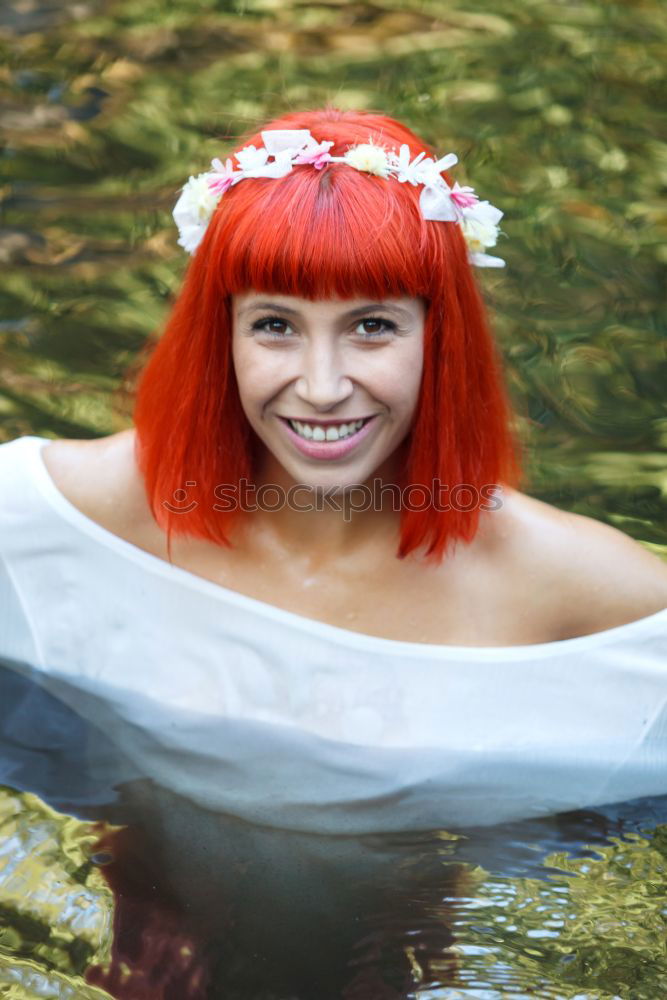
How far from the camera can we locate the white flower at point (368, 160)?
7.67 feet

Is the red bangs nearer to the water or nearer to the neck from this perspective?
the neck

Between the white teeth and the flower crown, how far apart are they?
364mm

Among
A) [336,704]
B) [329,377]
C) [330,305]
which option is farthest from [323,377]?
[336,704]

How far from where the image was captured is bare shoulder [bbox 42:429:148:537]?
113 inches

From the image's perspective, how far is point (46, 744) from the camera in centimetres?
306

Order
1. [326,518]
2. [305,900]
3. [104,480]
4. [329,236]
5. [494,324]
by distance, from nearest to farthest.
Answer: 1. [329,236]
2. [305,900]
3. [326,518]
4. [104,480]
5. [494,324]

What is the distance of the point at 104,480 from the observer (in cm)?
290

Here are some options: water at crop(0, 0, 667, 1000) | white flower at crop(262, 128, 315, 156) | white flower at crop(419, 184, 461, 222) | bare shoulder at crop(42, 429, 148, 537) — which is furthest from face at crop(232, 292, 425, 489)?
water at crop(0, 0, 667, 1000)

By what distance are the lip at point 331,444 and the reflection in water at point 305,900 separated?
81cm

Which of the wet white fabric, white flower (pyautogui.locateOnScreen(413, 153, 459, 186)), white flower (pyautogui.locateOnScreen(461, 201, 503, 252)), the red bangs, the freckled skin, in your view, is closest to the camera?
the red bangs

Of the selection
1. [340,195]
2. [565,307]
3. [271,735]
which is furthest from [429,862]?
[565,307]

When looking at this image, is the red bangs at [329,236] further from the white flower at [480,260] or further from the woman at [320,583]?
the white flower at [480,260]

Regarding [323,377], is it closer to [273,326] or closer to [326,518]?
[273,326]

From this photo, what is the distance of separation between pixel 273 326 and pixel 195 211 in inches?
10.6
